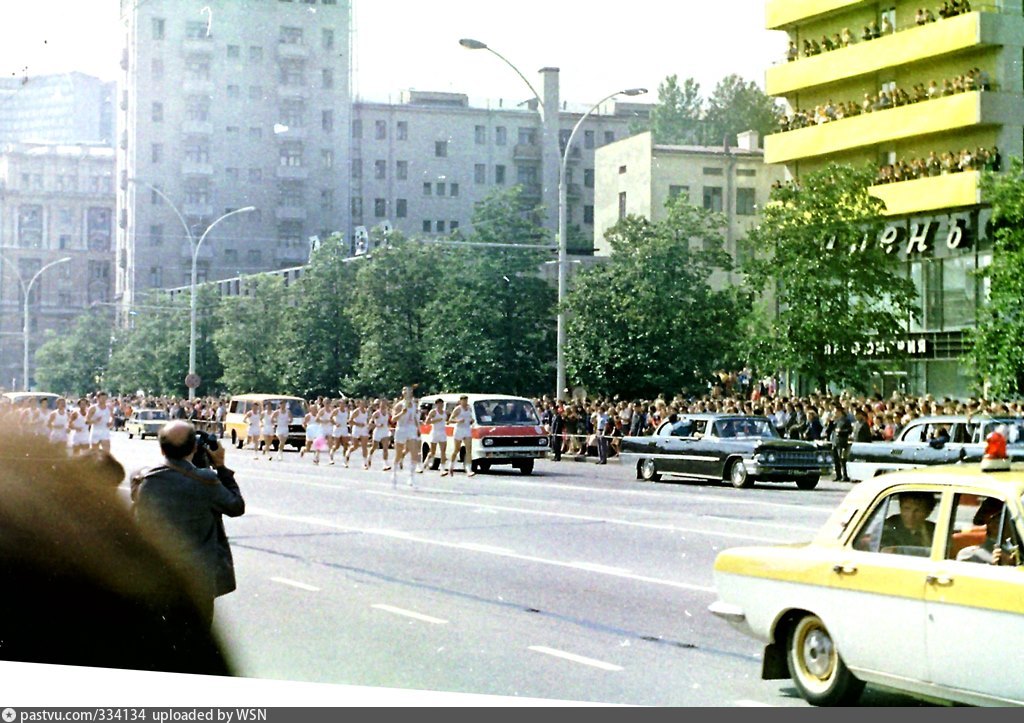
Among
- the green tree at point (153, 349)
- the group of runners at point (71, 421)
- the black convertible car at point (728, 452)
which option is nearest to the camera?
the group of runners at point (71, 421)

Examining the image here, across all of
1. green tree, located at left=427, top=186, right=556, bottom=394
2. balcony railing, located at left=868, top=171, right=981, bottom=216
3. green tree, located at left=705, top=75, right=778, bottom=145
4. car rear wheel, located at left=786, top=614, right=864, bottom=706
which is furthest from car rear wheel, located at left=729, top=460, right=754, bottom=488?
green tree, located at left=705, top=75, right=778, bottom=145

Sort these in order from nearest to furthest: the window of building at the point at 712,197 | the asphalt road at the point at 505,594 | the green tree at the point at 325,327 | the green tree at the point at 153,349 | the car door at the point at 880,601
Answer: the car door at the point at 880,601 < the asphalt road at the point at 505,594 < the green tree at the point at 153,349 < the green tree at the point at 325,327 < the window of building at the point at 712,197

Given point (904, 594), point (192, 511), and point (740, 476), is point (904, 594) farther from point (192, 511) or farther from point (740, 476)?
point (740, 476)

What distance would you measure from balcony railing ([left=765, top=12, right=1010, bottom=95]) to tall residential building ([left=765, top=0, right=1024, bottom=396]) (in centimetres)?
3

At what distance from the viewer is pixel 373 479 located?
3125 cm

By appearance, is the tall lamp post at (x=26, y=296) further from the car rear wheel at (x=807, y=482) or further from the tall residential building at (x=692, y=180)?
the tall residential building at (x=692, y=180)

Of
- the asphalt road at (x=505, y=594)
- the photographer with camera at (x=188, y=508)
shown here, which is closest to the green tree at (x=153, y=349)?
the asphalt road at (x=505, y=594)

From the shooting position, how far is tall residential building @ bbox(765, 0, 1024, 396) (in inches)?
1144

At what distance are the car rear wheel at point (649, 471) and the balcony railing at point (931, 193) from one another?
11116 millimetres

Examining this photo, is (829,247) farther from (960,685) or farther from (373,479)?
(960,685)

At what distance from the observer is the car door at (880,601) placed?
304 inches

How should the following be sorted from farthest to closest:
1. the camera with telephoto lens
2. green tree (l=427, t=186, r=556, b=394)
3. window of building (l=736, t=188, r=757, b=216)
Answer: window of building (l=736, t=188, r=757, b=216) < green tree (l=427, t=186, r=556, b=394) < the camera with telephoto lens

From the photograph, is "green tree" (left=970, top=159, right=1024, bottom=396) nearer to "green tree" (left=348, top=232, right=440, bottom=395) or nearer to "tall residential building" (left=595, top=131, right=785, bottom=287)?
"green tree" (left=348, top=232, right=440, bottom=395)

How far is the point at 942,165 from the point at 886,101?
6.44 metres
